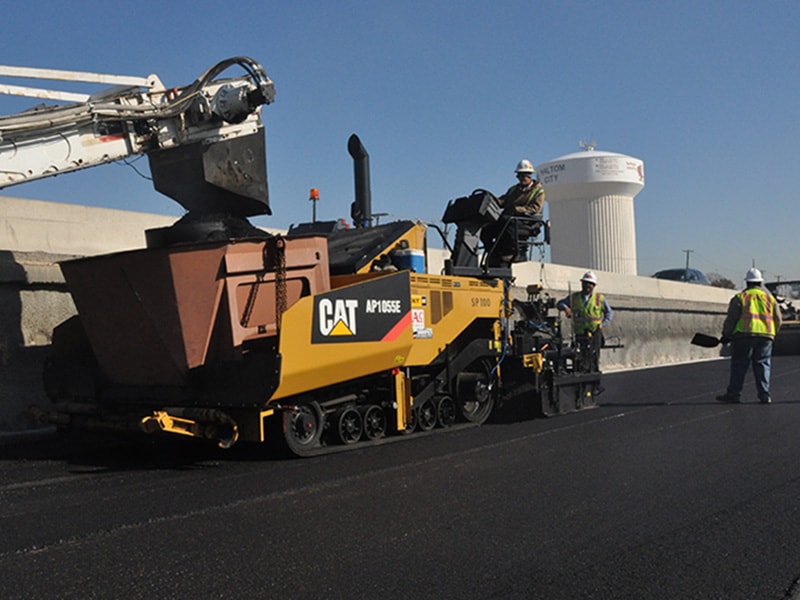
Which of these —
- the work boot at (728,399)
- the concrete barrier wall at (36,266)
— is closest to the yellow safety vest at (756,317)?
the work boot at (728,399)

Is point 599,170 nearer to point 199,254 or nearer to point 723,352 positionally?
point 723,352

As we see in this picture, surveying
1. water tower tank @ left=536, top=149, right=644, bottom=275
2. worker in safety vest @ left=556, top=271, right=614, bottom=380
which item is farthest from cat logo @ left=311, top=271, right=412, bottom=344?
water tower tank @ left=536, top=149, right=644, bottom=275

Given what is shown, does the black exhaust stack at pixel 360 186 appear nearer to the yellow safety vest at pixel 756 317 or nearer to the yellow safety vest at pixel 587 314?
the yellow safety vest at pixel 587 314

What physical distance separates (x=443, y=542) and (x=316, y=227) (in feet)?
16.4

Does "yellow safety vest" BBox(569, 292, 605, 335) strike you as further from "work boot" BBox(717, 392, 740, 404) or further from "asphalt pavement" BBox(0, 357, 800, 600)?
"asphalt pavement" BBox(0, 357, 800, 600)

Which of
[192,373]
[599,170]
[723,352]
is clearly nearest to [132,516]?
[192,373]

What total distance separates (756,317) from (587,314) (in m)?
2.02

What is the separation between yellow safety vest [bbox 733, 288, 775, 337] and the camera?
9.79 meters

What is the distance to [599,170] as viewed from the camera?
133 feet

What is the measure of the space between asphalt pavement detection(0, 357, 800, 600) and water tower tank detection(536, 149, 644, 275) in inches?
1380

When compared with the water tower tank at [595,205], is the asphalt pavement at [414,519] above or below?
below

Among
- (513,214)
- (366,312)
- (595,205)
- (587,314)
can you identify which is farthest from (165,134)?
Result: (595,205)

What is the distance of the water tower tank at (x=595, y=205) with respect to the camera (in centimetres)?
4072

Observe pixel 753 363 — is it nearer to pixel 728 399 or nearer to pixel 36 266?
pixel 728 399
